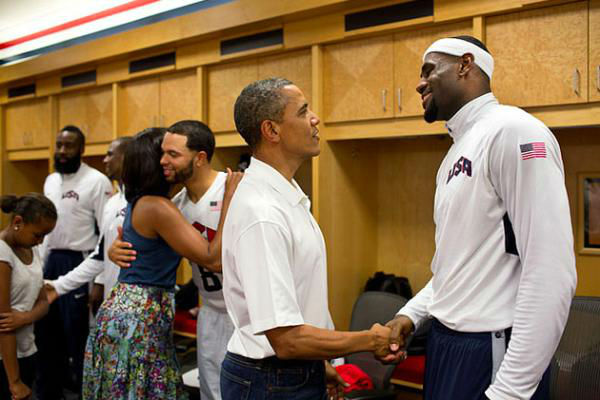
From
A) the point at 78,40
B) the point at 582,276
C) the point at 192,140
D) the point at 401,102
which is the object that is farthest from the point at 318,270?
the point at 78,40

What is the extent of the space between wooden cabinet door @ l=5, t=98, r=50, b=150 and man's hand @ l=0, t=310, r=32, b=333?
3385 mm

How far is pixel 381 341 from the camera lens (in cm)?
161

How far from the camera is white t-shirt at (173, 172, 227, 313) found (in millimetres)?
2430

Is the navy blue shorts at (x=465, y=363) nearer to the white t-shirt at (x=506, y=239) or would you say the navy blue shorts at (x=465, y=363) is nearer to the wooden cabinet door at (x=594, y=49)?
the white t-shirt at (x=506, y=239)

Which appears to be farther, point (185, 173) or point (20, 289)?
point (20, 289)

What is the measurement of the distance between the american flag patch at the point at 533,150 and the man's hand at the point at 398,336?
66 centimetres

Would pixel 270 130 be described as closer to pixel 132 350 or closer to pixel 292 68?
pixel 132 350

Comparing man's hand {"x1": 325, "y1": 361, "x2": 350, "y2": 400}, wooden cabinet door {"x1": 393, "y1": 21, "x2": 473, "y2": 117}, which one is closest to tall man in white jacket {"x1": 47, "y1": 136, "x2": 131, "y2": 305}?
wooden cabinet door {"x1": 393, "y1": 21, "x2": 473, "y2": 117}

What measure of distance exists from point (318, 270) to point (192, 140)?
1092mm

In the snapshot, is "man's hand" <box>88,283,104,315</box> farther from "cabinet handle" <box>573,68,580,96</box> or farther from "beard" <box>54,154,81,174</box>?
"cabinet handle" <box>573,68,580,96</box>

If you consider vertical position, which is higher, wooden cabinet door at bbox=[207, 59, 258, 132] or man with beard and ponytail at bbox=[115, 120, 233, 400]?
wooden cabinet door at bbox=[207, 59, 258, 132]

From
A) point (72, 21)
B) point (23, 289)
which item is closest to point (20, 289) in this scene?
point (23, 289)

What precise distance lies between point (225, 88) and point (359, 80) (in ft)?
3.54

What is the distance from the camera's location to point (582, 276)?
3.13 meters
